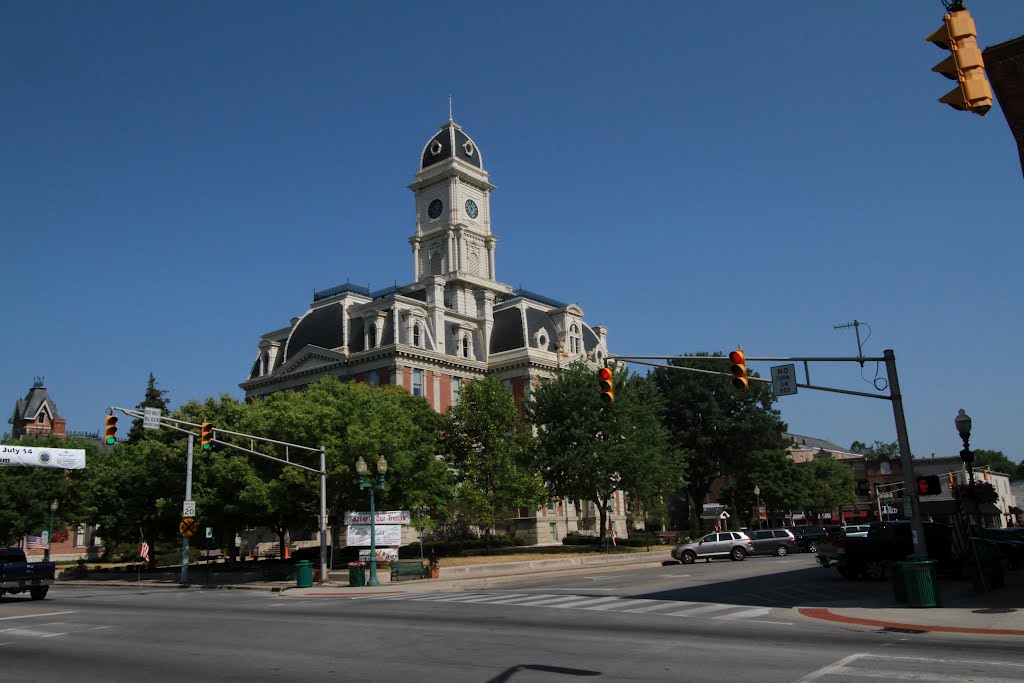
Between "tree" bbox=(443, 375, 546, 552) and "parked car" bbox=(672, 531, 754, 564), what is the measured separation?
36.3 feet

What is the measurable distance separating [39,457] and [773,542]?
46335 mm

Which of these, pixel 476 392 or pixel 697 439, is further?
pixel 697 439

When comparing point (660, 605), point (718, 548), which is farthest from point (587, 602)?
point (718, 548)

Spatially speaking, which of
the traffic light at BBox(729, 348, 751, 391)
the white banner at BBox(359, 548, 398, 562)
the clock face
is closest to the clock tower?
the clock face

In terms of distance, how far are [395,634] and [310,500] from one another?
27753mm

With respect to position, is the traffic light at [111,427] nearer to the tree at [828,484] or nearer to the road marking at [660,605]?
the road marking at [660,605]

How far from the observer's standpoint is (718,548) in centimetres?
4666

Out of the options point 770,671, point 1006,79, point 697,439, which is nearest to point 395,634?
point 770,671

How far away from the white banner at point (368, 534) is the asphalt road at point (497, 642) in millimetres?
10873

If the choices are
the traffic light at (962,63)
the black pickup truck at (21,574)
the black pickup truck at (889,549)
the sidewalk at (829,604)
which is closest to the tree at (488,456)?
the sidewalk at (829,604)

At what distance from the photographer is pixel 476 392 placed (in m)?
55.5

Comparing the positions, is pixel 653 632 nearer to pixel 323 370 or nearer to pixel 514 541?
pixel 514 541

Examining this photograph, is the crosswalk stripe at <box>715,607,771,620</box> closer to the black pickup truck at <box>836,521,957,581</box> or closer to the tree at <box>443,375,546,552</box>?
the black pickup truck at <box>836,521,957,581</box>

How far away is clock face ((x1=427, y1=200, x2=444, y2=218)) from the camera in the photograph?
8828 cm
